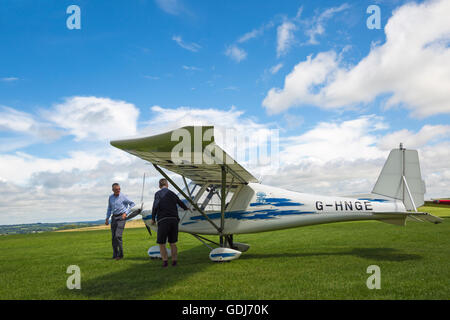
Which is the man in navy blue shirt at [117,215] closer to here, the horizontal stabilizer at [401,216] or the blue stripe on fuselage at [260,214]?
the blue stripe on fuselage at [260,214]

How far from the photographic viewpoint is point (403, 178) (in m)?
7.87

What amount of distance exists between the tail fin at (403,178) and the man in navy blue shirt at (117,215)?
697 cm

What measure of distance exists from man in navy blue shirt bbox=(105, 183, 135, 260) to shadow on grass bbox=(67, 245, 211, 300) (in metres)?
1.06

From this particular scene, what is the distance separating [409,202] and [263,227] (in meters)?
3.87

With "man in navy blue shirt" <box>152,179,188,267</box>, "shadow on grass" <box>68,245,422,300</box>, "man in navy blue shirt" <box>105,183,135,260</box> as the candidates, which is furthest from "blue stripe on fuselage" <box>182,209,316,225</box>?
"man in navy blue shirt" <box>105,183,135,260</box>

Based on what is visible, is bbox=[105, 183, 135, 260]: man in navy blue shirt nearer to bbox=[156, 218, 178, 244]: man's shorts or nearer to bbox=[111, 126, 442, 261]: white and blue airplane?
bbox=[111, 126, 442, 261]: white and blue airplane

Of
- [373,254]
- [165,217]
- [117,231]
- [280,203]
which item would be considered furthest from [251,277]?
[117,231]

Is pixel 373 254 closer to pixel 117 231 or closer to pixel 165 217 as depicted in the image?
pixel 165 217

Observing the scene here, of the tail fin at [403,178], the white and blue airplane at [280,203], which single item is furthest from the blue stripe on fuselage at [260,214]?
the tail fin at [403,178]

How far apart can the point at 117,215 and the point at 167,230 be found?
8.23 ft

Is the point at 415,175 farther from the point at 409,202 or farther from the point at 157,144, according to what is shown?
the point at 157,144

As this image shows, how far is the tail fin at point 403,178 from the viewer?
25.6 ft

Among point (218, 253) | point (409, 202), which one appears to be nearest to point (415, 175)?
point (409, 202)

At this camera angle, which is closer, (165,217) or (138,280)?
(138,280)
